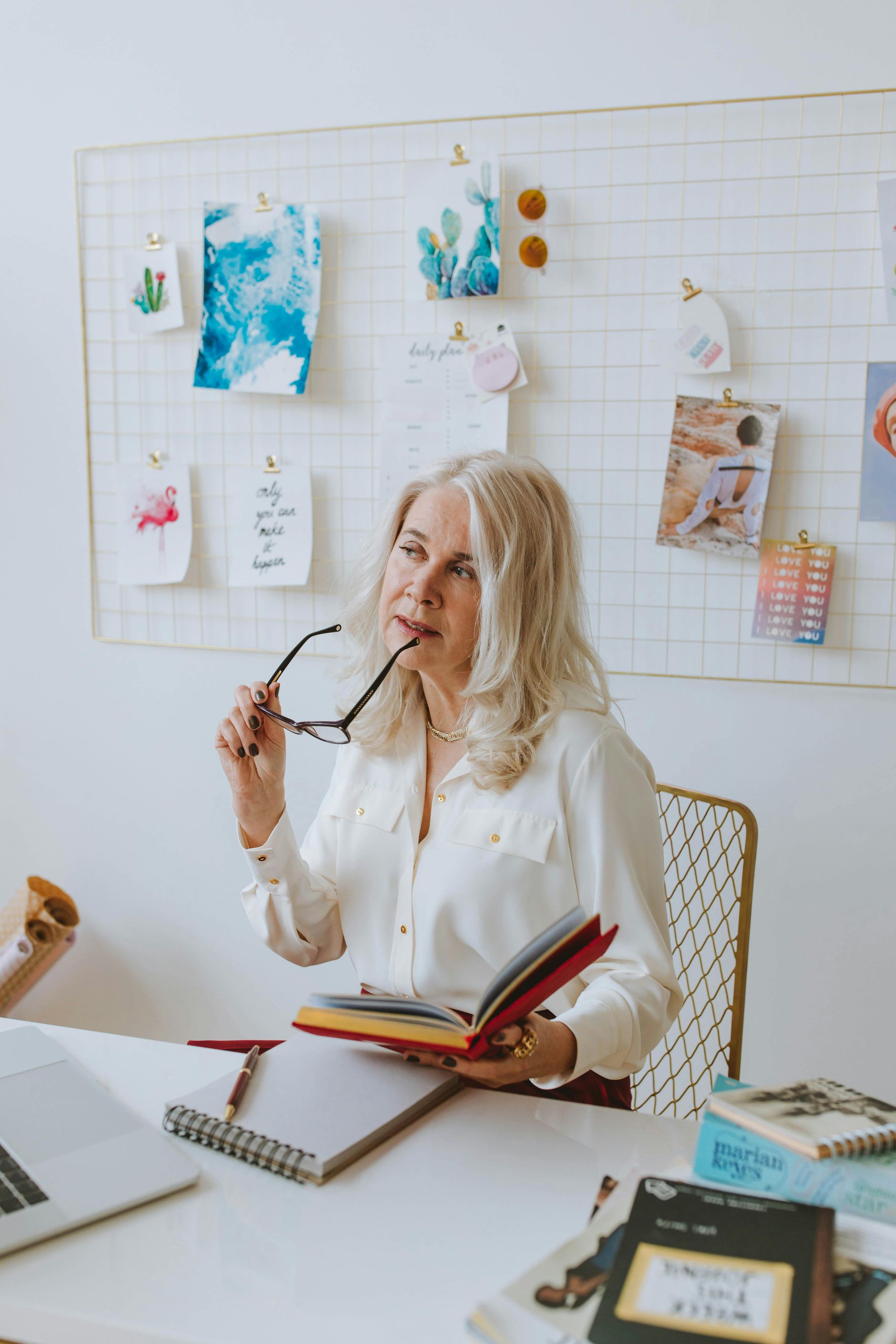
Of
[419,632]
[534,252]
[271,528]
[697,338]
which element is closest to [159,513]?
[271,528]

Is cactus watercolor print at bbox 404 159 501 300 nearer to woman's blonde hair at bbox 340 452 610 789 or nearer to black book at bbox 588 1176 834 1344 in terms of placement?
woman's blonde hair at bbox 340 452 610 789

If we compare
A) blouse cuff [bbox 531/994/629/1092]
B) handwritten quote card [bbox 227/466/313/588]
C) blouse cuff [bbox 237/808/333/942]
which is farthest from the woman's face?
handwritten quote card [bbox 227/466/313/588]

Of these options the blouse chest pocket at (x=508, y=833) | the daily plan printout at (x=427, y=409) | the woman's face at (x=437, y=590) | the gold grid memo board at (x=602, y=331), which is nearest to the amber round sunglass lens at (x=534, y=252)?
the gold grid memo board at (x=602, y=331)

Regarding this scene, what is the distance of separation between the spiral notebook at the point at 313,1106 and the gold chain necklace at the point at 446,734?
0.48m

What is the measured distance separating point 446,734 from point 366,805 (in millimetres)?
149

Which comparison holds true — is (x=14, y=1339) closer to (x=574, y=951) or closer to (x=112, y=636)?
(x=574, y=951)

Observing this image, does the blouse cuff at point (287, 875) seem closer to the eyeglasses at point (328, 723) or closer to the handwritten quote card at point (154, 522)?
the eyeglasses at point (328, 723)

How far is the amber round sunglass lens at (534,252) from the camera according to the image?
6.36ft

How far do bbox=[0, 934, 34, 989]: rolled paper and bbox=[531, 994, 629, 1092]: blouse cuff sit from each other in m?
1.42

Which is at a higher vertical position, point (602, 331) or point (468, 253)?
point (468, 253)

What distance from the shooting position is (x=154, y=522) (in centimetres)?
226

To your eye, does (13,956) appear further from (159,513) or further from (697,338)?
(697,338)

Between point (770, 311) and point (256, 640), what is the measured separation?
1158mm

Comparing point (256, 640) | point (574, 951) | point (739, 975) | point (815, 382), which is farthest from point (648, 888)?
point (256, 640)
